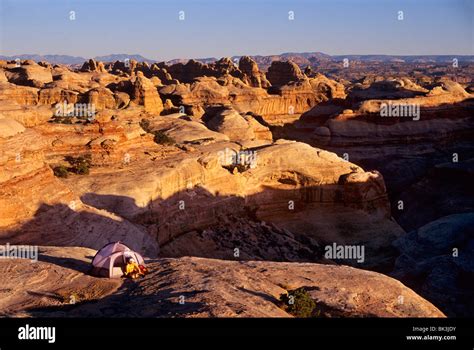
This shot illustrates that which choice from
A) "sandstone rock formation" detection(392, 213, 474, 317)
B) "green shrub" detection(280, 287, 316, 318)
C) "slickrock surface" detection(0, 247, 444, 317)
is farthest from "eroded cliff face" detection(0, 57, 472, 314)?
"green shrub" detection(280, 287, 316, 318)

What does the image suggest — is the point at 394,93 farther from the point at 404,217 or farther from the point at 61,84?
the point at 61,84

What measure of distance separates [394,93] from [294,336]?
5461cm

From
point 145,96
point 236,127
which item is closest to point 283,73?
point 145,96

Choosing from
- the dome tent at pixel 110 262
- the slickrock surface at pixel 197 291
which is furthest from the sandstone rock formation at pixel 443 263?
the dome tent at pixel 110 262

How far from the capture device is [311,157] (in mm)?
30719

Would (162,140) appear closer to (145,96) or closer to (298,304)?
(298,304)

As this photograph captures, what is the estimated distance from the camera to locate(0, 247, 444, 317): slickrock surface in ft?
34.6

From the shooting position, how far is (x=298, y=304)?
11.2 metres

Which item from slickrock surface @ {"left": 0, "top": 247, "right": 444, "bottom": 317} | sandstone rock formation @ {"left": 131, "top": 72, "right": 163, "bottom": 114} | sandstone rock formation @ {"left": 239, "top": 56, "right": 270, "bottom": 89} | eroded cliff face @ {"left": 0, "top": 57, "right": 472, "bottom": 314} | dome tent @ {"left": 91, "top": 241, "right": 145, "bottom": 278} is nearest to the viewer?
slickrock surface @ {"left": 0, "top": 247, "right": 444, "bottom": 317}

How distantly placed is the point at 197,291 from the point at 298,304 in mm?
2231

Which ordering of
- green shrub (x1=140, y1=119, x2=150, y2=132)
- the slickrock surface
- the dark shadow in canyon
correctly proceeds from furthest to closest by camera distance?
1. green shrub (x1=140, y1=119, x2=150, y2=132)
2. the dark shadow in canyon
3. the slickrock surface

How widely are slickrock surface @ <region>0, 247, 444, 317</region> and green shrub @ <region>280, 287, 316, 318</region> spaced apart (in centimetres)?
23

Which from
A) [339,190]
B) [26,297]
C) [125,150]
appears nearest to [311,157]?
[339,190]

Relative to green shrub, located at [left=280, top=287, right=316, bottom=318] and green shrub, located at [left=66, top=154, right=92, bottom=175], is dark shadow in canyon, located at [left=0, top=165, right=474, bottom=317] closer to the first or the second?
green shrub, located at [left=66, top=154, right=92, bottom=175]
